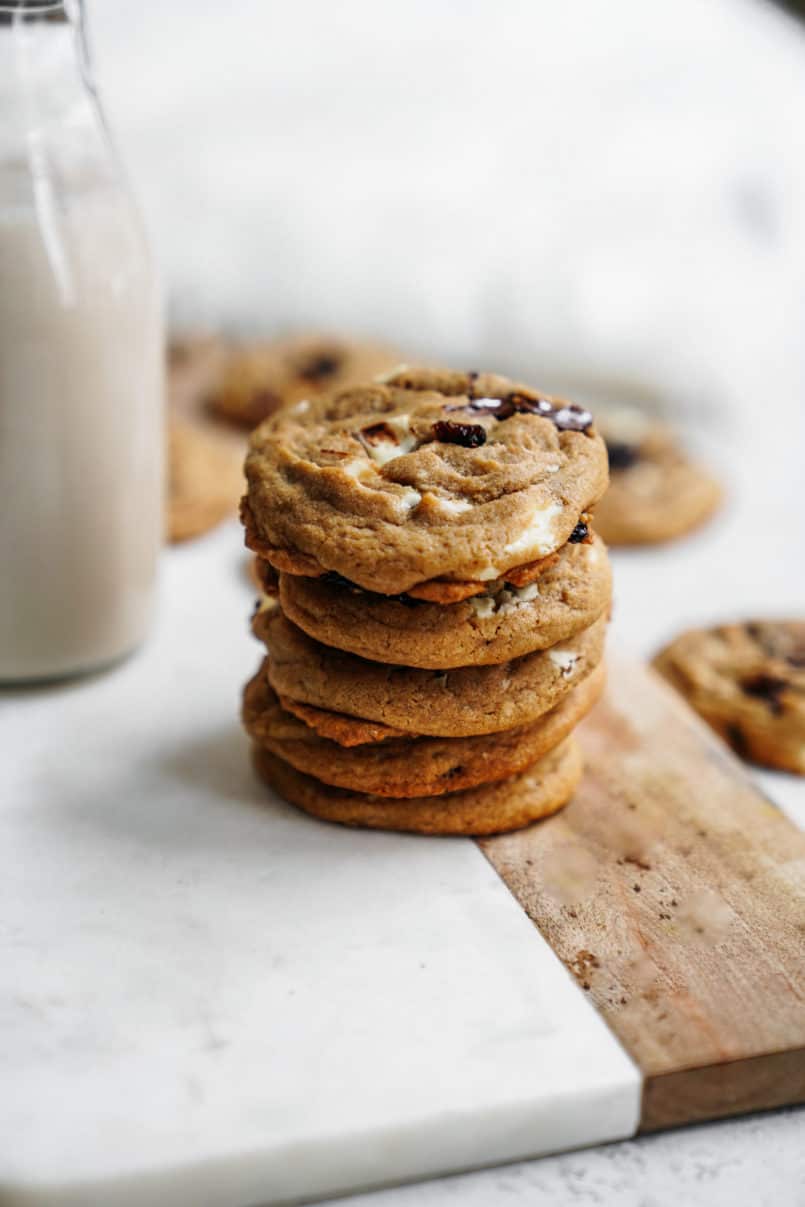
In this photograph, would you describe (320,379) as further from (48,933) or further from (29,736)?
(48,933)

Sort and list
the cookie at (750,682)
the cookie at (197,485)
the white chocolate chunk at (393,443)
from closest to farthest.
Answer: the white chocolate chunk at (393,443) → the cookie at (750,682) → the cookie at (197,485)

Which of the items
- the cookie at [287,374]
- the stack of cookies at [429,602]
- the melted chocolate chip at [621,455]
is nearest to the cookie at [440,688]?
the stack of cookies at [429,602]

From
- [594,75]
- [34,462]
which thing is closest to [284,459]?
[34,462]

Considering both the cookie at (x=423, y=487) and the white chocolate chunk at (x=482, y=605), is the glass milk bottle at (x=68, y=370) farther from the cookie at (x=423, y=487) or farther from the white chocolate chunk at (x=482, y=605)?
the white chocolate chunk at (x=482, y=605)

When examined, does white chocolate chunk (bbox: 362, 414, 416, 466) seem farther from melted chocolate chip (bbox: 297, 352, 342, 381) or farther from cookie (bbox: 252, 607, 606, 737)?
melted chocolate chip (bbox: 297, 352, 342, 381)

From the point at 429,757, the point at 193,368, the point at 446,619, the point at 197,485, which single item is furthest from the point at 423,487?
the point at 193,368

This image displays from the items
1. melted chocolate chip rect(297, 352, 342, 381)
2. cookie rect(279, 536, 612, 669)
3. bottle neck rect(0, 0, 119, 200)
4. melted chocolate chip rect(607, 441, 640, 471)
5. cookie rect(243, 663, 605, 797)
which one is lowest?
melted chocolate chip rect(607, 441, 640, 471)

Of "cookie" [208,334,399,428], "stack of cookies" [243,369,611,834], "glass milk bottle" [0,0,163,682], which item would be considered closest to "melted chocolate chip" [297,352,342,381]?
"cookie" [208,334,399,428]

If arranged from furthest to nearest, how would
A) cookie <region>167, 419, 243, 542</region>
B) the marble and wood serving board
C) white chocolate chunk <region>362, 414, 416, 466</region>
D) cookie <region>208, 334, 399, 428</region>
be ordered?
1. cookie <region>208, 334, 399, 428</region>
2. cookie <region>167, 419, 243, 542</region>
3. white chocolate chunk <region>362, 414, 416, 466</region>
4. the marble and wood serving board
